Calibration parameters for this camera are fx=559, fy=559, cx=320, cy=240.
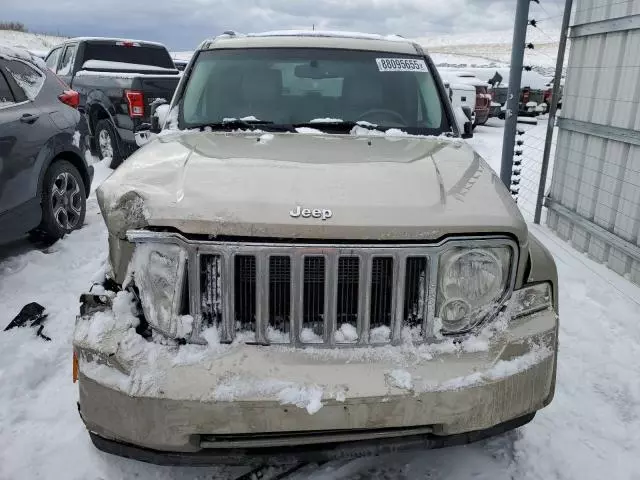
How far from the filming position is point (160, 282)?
2172mm

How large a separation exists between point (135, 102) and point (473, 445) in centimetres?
747

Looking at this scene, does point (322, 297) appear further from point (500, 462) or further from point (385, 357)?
point (500, 462)

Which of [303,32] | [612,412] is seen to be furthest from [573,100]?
[612,412]

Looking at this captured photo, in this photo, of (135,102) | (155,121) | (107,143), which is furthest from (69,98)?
(107,143)

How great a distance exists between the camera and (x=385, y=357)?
83.2 inches

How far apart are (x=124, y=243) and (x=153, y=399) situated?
63 cm

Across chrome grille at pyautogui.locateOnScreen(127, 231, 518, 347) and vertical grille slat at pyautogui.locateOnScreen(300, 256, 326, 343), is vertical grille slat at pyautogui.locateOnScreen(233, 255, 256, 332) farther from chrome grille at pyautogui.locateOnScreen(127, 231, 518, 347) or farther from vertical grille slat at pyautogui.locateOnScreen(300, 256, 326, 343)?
vertical grille slat at pyautogui.locateOnScreen(300, 256, 326, 343)

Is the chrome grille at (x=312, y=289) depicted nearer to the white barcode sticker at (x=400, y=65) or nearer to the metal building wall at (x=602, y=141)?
the white barcode sticker at (x=400, y=65)

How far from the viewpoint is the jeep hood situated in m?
2.08

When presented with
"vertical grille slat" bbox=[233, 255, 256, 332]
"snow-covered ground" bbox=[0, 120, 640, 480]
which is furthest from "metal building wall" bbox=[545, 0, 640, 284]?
"vertical grille slat" bbox=[233, 255, 256, 332]

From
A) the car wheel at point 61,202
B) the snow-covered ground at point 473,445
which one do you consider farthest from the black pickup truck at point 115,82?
the snow-covered ground at point 473,445

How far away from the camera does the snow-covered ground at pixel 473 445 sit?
8.51 feet

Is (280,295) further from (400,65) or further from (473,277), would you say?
(400,65)

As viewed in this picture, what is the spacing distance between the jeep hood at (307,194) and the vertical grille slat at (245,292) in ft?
0.40
